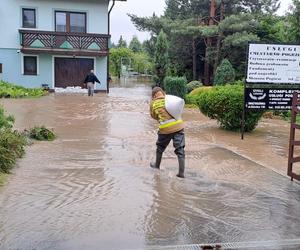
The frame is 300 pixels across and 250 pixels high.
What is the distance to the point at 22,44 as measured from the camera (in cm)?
2689

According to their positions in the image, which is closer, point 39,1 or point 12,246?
point 12,246

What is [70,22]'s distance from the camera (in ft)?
92.2

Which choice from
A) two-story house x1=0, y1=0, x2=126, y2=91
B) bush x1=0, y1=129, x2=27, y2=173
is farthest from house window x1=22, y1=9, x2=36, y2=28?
bush x1=0, y1=129, x2=27, y2=173

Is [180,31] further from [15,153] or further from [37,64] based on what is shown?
[15,153]

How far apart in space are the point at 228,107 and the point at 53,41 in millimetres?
17820

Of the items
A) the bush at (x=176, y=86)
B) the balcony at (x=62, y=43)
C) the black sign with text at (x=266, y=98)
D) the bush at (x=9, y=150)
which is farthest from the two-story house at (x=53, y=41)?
the bush at (x=9, y=150)

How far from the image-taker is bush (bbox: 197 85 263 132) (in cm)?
1162

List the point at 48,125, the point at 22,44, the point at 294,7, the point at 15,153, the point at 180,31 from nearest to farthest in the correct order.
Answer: the point at 15,153
the point at 48,125
the point at 294,7
the point at 22,44
the point at 180,31

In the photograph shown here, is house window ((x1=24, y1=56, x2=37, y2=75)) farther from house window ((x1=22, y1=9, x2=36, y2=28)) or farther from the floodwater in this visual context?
the floodwater

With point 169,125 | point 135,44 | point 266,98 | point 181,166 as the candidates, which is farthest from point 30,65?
point 135,44

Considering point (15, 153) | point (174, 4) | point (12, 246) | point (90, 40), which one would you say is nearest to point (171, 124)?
point (15, 153)

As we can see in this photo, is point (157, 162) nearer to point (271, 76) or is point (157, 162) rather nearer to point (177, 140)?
point (177, 140)

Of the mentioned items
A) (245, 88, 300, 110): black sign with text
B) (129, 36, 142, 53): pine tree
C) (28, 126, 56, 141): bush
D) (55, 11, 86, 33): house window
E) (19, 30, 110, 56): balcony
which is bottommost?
(28, 126, 56, 141): bush

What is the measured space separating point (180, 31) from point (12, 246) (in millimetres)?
26708
